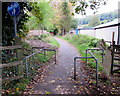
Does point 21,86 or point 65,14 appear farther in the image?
point 65,14

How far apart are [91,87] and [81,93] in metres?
0.58

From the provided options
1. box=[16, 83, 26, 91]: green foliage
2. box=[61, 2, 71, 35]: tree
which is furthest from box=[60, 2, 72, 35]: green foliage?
box=[16, 83, 26, 91]: green foliage

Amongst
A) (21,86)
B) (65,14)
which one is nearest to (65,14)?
(65,14)

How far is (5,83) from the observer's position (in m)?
3.84

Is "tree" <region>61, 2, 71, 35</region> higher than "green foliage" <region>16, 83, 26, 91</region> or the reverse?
higher

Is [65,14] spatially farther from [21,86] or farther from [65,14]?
[21,86]

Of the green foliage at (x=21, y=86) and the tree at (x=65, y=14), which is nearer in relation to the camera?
the green foliage at (x=21, y=86)

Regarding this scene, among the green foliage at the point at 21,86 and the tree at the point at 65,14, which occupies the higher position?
the tree at the point at 65,14

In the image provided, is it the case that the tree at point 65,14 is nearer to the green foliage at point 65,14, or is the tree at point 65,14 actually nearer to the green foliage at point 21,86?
the green foliage at point 65,14

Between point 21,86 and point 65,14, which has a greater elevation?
point 65,14

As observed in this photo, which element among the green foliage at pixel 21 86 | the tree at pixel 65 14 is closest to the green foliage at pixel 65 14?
the tree at pixel 65 14

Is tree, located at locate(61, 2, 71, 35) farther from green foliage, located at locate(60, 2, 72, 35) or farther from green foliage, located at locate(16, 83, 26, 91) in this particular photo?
green foliage, located at locate(16, 83, 26, 91)

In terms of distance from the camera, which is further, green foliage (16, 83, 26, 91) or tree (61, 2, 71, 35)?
tree (61, 2, 71, 35)

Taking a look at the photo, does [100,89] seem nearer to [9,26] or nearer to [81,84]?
[81,84]
